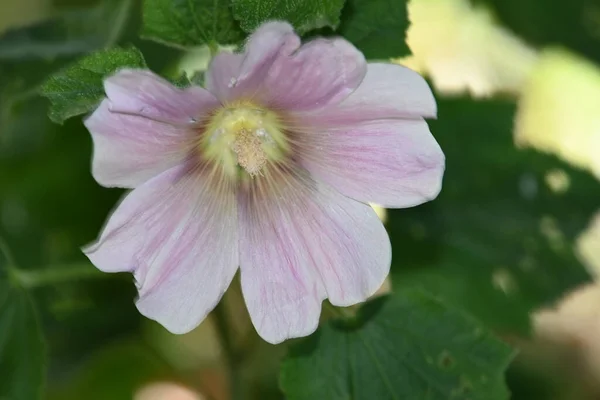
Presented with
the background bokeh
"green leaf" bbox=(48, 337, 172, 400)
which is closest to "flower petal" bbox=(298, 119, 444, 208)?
the background bokeh

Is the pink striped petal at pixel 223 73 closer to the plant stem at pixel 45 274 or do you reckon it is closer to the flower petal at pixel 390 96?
the flower petal at pixel 390 96

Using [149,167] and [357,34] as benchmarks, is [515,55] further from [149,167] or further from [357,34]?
[149,167]

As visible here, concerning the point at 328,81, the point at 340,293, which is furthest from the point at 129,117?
the point at 340,293

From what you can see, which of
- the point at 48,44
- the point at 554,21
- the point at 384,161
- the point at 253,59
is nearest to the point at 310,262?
the point at 384,161

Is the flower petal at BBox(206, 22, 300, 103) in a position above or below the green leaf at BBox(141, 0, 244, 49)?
above

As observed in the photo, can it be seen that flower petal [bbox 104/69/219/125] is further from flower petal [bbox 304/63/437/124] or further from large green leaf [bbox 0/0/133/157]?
large green leaf [bbox 0/0/133/157]

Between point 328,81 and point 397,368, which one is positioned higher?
point 328,81
